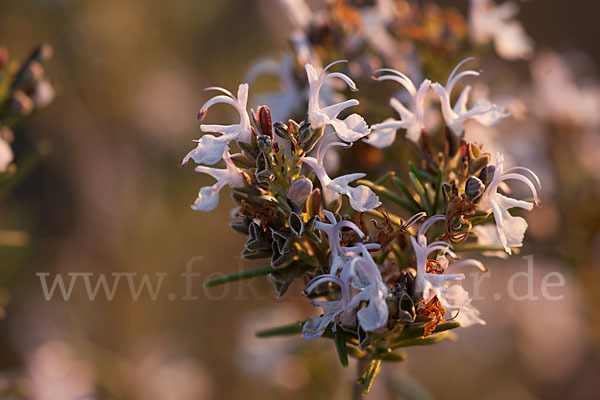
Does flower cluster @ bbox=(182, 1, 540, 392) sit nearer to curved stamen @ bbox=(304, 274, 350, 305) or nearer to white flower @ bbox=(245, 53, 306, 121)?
curved stamen @ bbox=(304, 274, 350, 305)

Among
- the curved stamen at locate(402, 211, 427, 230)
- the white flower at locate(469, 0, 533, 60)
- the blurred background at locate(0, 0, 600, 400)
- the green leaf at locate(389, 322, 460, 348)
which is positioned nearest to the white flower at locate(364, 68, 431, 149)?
the curved stamen at locate(402, 211, 427, 230)

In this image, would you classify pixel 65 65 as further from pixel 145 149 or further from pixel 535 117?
pixel 535 117

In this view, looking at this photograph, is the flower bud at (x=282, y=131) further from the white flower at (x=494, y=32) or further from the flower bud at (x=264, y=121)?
the white flower at (x=494, y=32)

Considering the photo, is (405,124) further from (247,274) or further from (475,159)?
(247,274)

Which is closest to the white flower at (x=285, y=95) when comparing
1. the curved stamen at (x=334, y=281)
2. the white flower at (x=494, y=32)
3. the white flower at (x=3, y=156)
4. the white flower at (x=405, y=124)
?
the white flower at (x=405, y=124)

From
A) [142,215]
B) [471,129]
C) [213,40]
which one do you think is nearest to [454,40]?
[471,129]
